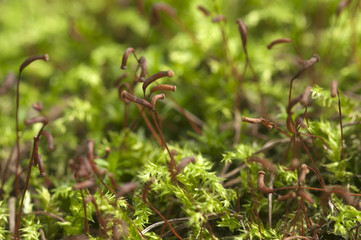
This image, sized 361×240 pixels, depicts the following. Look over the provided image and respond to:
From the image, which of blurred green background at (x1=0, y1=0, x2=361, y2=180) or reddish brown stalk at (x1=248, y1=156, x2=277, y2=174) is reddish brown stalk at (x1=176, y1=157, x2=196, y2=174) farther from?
blurred green background at (x1=0, y1=0, x2=361, y2=180)

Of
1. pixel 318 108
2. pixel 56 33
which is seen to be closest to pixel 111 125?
pixel 56 33

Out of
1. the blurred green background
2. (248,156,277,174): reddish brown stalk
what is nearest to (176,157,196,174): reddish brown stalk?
(248,156,277,174): reddish brown stalk

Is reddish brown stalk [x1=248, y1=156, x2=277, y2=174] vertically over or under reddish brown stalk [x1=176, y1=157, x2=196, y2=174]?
under

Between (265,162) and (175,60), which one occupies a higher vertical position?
(175,60)

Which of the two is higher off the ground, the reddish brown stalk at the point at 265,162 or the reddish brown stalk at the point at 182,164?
the reddish brown stalk at the point at 182,164

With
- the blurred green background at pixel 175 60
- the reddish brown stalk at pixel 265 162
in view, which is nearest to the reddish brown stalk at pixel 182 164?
the reddish brown stalk at pixel 265 162

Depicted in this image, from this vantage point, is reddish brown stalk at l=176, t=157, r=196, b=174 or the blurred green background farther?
the blurred green background

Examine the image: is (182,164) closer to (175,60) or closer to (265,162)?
(265,162)

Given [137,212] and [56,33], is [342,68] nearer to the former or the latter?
[137,212]

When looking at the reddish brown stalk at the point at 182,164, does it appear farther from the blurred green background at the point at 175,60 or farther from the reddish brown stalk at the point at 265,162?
the blurred green background at the point at 175,60

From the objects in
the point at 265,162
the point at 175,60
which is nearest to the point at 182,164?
the point at 265,162

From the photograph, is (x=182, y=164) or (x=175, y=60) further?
(x=175, y=60)
